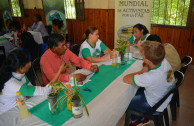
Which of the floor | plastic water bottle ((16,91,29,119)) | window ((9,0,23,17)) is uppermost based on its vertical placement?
window ((9,0,23,17))

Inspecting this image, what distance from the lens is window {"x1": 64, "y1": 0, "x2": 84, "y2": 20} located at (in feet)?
17.2

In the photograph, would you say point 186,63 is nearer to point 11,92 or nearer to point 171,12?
point 11,92

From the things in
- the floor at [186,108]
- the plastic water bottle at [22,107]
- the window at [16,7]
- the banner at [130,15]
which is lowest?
the floor at [186,108]

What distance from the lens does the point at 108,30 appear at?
5.02 meters

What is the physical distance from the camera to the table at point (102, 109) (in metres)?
1.09

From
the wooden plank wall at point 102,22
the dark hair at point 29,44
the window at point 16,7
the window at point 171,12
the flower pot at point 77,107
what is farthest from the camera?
the window at point 16,7

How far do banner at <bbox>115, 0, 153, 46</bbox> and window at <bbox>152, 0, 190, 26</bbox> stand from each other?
66 centimetres

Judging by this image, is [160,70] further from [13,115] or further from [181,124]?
[13,115]

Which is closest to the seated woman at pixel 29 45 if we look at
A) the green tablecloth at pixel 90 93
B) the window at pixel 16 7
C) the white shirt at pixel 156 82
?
the green tablecloth at pixel 90 93

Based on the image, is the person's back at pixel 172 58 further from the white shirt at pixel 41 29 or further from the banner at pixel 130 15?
the white shirt at pixel 41 29

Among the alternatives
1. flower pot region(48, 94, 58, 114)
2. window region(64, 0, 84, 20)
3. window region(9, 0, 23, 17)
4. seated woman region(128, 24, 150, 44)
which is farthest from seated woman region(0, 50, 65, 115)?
window region(9, 0, 23, 17)

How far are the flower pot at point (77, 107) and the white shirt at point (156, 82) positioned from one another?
65cm

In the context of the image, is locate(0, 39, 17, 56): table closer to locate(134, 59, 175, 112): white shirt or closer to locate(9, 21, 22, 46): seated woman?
locate(9, 21, 22, 46): seated woman

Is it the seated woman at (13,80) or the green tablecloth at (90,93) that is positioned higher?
the seated woman at (13,80)
